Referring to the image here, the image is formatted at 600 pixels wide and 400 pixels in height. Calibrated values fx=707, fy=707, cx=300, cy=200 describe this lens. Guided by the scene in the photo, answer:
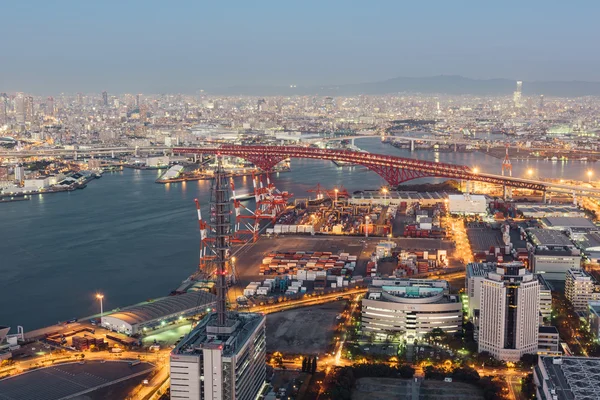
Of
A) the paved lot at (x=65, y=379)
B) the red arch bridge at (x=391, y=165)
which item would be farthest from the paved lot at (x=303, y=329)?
the red arch bridge at (x=391, y=165)

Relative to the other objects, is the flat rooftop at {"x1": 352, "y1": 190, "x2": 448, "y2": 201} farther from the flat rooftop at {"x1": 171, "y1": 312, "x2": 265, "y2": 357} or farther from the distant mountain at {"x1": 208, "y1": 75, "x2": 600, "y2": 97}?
the distant mountain at {"x1": 208, "y1": 75, "x2": 600, "y2": 97}

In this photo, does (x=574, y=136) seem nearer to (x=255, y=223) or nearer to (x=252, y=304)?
(x=255, y=223)

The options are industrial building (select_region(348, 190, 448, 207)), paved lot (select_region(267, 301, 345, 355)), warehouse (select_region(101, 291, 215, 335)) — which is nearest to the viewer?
paved lot (select_region(267, 301, 345, 355))

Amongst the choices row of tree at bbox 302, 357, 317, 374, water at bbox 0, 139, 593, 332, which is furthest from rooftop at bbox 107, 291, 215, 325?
row of tree at bbox 302, 357, 317, 374

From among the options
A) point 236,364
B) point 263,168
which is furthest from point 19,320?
point 263,168

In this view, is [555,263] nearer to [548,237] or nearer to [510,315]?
[548,237]

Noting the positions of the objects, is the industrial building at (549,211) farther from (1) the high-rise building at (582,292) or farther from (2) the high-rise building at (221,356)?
(2) the high-rise building at (221,356)
